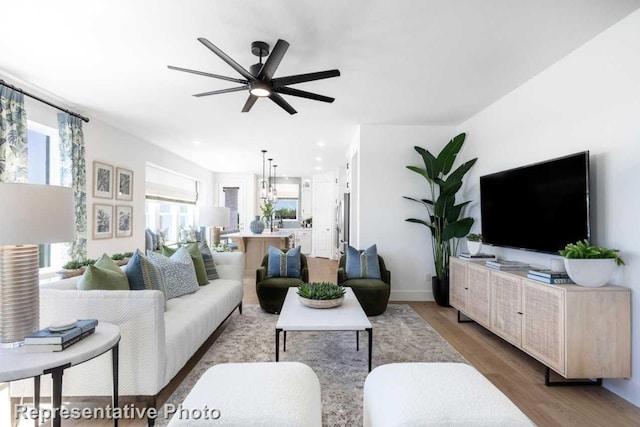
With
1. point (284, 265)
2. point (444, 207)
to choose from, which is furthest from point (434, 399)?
point (444, 207)

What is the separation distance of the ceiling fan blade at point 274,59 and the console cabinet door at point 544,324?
251 centimetres

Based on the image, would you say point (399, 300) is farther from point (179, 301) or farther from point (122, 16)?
point (122, 16)

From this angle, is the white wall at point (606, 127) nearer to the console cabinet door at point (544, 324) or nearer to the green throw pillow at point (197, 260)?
the console cabinet door at point (544, 324)

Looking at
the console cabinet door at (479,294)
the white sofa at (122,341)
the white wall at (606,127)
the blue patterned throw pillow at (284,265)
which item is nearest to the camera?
the white sofa at (122,341)

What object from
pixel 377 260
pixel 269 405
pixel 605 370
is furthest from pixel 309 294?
pixel 605 370

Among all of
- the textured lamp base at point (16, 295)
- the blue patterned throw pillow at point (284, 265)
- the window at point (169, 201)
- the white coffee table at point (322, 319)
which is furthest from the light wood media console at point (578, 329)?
the window at point (169, 201)

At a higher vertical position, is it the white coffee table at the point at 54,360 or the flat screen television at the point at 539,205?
the flat screen television at the point at 539,205

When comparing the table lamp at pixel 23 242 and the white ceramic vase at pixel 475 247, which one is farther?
the white ceramic vase at pixel 475 247

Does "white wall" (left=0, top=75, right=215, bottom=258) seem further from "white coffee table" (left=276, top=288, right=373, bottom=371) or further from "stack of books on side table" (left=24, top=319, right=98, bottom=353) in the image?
"white coffee table" (left=276, top=288, right=373, bottom=371)

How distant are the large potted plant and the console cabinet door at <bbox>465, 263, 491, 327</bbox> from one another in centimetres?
76

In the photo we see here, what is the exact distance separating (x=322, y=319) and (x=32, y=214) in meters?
1.87

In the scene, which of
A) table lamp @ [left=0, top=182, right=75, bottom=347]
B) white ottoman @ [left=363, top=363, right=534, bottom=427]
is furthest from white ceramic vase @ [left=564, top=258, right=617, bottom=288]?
table lamp @ [left=0, top=182, right=75, bottom=347]

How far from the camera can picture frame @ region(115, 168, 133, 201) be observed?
483 centimetres

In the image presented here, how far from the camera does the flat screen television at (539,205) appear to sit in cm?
245
